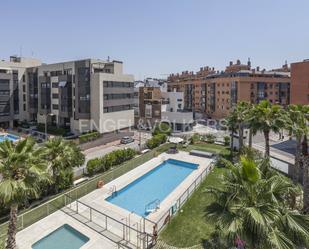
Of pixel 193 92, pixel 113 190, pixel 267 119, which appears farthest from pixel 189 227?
pixel 193 92

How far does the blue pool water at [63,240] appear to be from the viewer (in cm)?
1494

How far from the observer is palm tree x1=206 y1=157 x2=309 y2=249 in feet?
23.7

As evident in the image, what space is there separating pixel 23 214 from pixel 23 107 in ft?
162

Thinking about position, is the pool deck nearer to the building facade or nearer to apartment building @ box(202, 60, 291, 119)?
the building facade

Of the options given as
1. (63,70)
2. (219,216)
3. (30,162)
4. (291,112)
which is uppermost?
(63,70)

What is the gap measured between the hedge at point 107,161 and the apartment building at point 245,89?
133 feet

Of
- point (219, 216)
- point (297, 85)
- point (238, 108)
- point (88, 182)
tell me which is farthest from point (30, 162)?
point (297, 85)

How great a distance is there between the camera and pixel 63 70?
50250 millimetres

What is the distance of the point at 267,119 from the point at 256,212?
16315 millimetres

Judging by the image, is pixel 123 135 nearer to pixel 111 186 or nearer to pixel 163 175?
pixel 163 175

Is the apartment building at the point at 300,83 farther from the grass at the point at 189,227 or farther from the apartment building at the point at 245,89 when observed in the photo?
the grass at the point at 189,227

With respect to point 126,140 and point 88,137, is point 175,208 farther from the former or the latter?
point 126,140

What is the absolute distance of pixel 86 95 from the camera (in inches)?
1828

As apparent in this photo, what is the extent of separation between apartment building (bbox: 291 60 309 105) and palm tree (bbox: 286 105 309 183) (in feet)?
58.8
